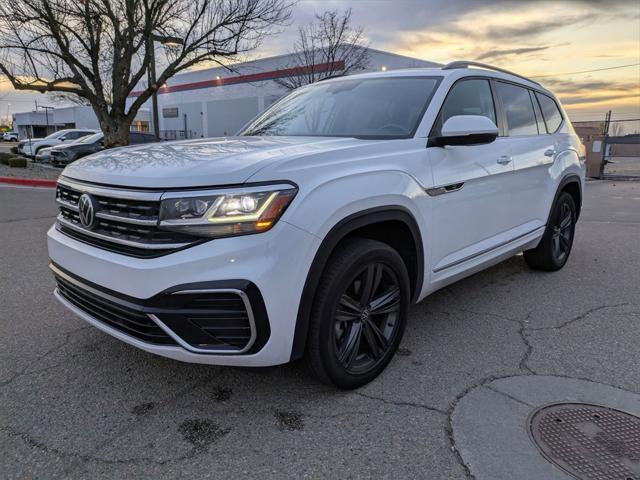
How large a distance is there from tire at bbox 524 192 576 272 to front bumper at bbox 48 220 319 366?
11.3 ft

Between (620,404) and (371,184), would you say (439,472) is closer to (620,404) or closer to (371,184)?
(620,404)

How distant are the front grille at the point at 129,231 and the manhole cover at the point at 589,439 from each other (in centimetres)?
190

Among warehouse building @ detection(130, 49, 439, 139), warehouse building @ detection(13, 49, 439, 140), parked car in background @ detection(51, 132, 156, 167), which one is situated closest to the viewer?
parked car in background @ detection(51, 132, 156, 167)

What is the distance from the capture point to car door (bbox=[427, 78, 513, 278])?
313cm

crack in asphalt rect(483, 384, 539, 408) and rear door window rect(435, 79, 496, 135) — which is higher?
rear door window rect(435, 79, 496, 135)

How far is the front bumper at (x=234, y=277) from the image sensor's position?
7.02ft

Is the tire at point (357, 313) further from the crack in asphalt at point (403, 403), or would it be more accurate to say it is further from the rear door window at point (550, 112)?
the rear door window at point (550, 112)

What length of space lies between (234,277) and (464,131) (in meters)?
1.73

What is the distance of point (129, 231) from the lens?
2.34 m

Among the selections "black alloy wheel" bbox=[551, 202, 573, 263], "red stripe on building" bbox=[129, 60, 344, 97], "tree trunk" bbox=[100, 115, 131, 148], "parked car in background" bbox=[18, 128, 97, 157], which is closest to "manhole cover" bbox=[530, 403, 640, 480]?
"black alloy wheel" bbox=[551, 202, 573, 263]

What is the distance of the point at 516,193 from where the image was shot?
4.01 metres

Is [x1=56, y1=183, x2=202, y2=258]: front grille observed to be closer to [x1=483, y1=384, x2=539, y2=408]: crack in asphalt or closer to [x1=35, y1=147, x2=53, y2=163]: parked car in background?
[x1=483, y1=384, x2=539, y2=408]: crack in asphalt

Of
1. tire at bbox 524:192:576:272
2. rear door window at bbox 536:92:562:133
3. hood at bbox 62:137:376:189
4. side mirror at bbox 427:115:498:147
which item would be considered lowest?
tire at bbox 524:192:576:272

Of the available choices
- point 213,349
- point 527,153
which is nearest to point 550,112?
point 527,153
